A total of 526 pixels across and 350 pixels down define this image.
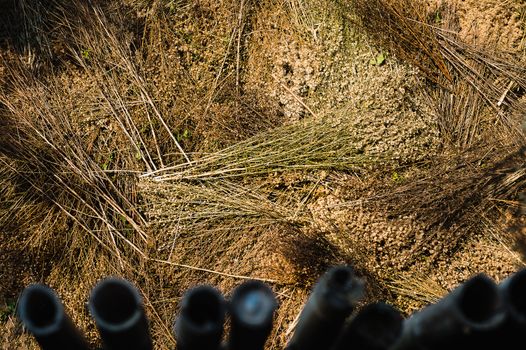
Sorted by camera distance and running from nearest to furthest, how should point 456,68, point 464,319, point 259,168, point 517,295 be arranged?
1. point 464,319
2. point 517,295
3. point 259,168
4. point 456,68

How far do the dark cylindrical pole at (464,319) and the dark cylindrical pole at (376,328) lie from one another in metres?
0.06

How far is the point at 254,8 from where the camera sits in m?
4.86

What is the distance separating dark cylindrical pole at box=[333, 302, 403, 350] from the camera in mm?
1444

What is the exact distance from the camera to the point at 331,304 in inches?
55.1

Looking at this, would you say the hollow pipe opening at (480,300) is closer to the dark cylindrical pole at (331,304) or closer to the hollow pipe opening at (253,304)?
the dark cylindrical pole at (331,304)

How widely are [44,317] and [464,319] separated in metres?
1.06

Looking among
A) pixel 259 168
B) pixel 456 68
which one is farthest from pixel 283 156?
pixel 456 68

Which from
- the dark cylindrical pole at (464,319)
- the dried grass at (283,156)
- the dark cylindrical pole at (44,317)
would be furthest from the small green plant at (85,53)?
the dark cylindrical pole at (464,319)

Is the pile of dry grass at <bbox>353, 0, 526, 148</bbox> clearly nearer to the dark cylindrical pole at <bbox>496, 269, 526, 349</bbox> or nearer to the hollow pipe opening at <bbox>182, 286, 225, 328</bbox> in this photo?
the dark cylindrical pole at <bbox>496, 269, 526, 349</bbox>

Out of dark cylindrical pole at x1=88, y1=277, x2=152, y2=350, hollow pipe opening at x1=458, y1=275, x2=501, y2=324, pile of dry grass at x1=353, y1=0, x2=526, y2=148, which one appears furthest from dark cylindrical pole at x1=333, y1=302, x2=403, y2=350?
pile of dry grass at x1=353, y1=0, x2=526, y2=148

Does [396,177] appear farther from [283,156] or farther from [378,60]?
[378,60]

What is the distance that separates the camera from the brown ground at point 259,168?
3.92 metres

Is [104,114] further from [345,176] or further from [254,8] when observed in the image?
[345,176]

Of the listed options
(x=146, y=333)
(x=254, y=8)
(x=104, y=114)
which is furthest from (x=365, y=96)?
(x=146, y=333)
